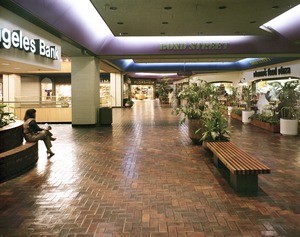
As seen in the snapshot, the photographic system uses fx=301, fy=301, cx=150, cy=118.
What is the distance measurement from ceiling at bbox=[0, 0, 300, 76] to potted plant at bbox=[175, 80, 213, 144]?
198 centimetres

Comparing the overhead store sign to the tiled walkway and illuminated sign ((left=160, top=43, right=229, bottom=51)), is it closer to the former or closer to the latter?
illuminated sign ((left=160, top=43, right=229, bottom=51))

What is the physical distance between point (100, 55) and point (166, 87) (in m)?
20.8

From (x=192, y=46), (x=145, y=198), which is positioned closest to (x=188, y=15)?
(x=192, y=46)

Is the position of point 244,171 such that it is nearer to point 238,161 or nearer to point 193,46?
point 238,161

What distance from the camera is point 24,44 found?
6.75 metres

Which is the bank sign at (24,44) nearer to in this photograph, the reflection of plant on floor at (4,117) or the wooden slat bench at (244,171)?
the reflection of plant on floor at (4,117)

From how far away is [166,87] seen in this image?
32656mm

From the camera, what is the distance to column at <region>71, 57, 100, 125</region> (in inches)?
470

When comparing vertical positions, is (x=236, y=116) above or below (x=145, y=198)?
above

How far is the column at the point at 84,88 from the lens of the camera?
39.2 ft

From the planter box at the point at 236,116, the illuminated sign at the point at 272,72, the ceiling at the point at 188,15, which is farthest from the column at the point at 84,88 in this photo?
the illuminated sign at the point at 272,72

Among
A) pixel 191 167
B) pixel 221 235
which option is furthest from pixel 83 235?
pixel 191 167

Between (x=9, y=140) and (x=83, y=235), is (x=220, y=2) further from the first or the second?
(x=83, y=235)

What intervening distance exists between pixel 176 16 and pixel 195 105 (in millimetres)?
2558
